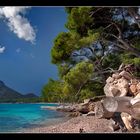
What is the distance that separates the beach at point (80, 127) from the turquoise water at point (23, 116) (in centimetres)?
29

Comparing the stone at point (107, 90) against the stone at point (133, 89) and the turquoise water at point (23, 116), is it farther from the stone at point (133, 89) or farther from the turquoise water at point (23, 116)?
the turquoise water at point (23, 116)

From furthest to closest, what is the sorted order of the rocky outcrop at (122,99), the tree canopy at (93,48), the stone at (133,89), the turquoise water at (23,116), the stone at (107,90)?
1. the tree canopy at (93,48)
2. the turquoise water at (23,116)
3. the stone at (107,90)
4. the stone at (133,89)
5. the rocky outcrop at (122,99)

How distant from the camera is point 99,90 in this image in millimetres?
7844

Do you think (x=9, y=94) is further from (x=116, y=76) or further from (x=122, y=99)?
(x=122, y=99)

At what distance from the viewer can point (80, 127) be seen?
691cm

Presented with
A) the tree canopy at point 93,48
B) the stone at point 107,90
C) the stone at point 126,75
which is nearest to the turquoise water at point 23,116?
the tree canopy at point 93,48

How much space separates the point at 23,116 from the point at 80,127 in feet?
5.18

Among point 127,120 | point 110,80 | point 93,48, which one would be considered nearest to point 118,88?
point 110,80

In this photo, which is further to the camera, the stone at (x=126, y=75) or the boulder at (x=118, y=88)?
the stone at (x=126, y=75)

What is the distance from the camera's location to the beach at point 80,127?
6.65m

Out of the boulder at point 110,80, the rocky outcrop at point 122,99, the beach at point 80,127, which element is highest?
the boulder at point 110,80

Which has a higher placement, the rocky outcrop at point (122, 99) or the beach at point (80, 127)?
the rocky outcrop at point (122, 99)

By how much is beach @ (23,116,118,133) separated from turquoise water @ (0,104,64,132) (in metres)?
0.29
